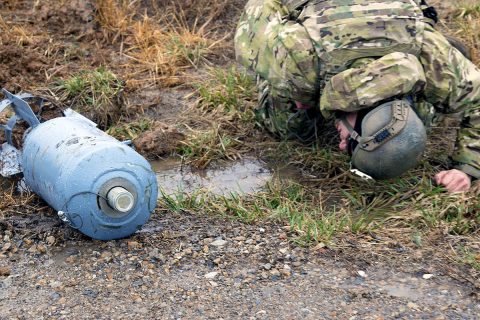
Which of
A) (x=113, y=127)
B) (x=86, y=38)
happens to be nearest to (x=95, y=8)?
(x=86, y=38)

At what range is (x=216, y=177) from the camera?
520 cm

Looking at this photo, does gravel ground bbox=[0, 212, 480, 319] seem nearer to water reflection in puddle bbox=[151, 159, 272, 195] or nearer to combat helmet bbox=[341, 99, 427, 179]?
combat helmet bbox=[341, 99, 427, 179]

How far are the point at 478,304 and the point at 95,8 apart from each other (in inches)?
171

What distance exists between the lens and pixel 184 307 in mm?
3637

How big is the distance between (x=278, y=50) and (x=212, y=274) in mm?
1411

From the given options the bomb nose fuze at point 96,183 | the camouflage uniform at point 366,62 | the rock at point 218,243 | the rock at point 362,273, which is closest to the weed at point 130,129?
the camouflage uniform at point 366,62

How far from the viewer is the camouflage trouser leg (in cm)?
524

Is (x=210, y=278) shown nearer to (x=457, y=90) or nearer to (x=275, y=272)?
(x=275, y=272)

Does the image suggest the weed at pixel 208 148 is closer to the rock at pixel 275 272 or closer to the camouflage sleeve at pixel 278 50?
the camouflage sleeve at pixel 278 50

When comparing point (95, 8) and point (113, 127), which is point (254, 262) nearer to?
point (113, 127)

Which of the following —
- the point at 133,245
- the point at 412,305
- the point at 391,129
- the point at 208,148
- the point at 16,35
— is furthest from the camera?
the point at 16,35

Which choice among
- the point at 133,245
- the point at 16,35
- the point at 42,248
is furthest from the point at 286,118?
the point at 16,35

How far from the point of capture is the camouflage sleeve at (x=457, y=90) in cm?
465

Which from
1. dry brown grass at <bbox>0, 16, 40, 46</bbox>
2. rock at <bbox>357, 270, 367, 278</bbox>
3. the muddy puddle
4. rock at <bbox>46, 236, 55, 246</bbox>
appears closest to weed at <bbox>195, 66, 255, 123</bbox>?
the muddy puddle
